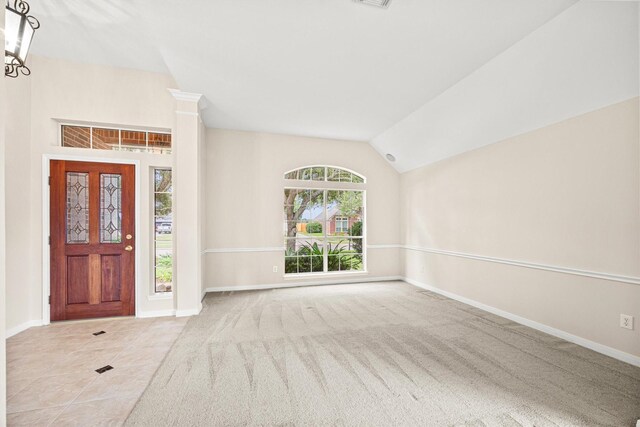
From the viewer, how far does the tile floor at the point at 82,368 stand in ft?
6.23

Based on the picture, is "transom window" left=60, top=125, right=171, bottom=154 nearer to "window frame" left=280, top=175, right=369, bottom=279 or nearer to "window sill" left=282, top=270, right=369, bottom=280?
"window frame" left=280, top=175, right=369, bottom=279

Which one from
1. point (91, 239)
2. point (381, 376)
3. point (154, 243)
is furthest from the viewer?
point (154, 243)

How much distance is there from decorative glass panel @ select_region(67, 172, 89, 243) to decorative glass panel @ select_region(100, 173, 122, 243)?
6.5 inches

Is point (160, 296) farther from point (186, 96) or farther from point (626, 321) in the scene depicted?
point (626, 321)

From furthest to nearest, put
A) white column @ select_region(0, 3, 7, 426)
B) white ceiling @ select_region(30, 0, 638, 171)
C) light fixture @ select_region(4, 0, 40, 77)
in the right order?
white ceiling @ select_region(30, 0, 638, 171), light fixture @ select_region(4, 0, 40, 77), white column @ select_region(0, 3, 7, 426)

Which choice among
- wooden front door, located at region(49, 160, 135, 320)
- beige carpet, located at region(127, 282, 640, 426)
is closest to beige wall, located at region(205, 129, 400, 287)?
wooden front door, located at region(49, 160, 135, 320)

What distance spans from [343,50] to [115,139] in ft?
10.4

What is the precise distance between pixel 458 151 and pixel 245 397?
4.41 m

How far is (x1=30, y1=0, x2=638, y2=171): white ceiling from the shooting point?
2326 mm

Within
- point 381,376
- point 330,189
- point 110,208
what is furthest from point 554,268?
point 110,208

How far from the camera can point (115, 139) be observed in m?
3.76

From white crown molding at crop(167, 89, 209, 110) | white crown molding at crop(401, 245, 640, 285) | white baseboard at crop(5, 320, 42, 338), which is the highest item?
white crown molding at crop(167, 89, 209, 110)

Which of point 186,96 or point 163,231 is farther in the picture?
point 163,231

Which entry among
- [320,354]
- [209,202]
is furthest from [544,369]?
[209,202]
